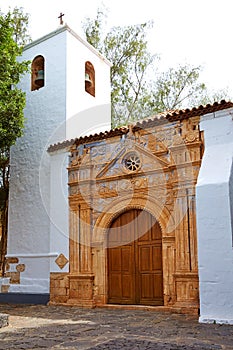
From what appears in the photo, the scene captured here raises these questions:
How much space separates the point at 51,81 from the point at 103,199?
4.32 meters

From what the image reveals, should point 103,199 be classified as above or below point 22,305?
above

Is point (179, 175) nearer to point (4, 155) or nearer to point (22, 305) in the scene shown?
point (22, 305)

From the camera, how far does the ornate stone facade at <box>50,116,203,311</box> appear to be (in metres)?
8.01

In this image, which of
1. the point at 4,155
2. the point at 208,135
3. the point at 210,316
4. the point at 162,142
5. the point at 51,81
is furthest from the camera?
the point at 4,155

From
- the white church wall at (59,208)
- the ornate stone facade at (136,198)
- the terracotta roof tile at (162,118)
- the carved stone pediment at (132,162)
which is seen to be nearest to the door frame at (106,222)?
the ornate stone facade at (136,198)

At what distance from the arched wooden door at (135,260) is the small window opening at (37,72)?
5.22m

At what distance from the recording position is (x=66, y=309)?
28.9ft

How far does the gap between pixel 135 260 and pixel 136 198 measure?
1.30 m

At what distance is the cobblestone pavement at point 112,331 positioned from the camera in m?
5.25

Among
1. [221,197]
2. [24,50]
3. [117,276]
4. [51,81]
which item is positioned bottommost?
[117,276]

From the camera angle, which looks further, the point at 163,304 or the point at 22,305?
the point at 22,305

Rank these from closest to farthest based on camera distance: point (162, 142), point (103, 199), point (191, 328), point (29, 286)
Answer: point (191, 328) → point (162, 142) → point (103, 199) → point (29, 286)

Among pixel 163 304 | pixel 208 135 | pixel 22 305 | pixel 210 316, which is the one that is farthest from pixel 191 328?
pixel 22 305

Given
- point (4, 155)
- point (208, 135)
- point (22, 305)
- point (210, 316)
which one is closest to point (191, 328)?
point (210, 316)
